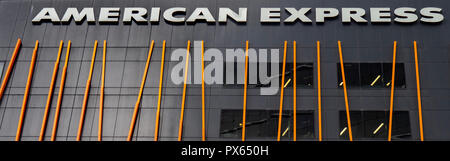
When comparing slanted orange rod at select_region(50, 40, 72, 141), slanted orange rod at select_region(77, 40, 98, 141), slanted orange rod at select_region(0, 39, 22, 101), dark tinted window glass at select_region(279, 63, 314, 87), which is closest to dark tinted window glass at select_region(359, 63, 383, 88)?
dark tinted window glass at select_region(279, 63, 314, 87)

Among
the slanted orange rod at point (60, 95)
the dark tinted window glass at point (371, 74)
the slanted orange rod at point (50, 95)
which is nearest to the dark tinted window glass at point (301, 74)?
the dark tinted window glass at point (371, 74)

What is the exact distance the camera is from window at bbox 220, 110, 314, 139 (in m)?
22.6

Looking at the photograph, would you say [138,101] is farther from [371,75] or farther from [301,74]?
[371,75]

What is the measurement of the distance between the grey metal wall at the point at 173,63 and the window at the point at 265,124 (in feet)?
1.61

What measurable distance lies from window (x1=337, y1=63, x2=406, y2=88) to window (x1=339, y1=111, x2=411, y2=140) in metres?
1.73

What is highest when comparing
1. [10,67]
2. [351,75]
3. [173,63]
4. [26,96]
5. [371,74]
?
[173,63]

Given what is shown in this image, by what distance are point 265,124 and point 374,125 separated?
611 cm

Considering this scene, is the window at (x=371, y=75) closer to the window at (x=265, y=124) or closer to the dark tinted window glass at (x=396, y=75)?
the dark tinted window glass at (x=396, y=75)

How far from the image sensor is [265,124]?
74.7 feet

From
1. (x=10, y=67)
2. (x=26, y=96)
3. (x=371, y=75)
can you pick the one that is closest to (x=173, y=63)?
(x=26, y=96)

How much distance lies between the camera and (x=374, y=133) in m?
22.5
